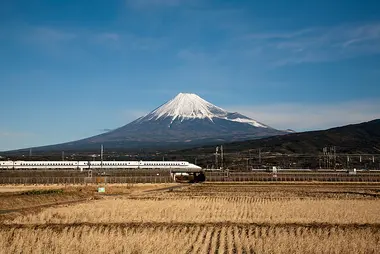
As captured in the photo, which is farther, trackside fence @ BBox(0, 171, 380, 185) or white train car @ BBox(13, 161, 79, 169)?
white train car @ BBox(13, 161, 79, 169)

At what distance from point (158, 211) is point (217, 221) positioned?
5.01 meters

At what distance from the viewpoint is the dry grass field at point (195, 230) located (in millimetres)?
15297

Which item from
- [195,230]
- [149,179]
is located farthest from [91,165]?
[195,230]

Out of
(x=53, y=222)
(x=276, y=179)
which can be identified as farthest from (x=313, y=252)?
(x=276, y=179)

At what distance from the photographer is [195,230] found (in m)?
19.6

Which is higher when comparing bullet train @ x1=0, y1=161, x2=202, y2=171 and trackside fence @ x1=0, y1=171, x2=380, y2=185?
bullet train @ x1=0, y1=161, x2=202, y2=171

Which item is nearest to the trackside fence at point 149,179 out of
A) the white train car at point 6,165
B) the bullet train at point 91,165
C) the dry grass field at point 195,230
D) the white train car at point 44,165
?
the bullet train at point 91,165

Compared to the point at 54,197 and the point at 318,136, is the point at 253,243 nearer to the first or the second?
the point at 54,197

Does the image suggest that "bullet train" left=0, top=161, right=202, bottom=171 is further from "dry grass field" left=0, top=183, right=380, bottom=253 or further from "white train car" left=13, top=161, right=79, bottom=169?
"dry grass field" left=0, top=183, right=380, bottom=253

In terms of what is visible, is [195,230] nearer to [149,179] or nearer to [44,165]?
[149,179]

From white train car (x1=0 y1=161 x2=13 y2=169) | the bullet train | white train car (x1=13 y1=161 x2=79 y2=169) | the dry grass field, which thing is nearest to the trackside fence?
the bullet train

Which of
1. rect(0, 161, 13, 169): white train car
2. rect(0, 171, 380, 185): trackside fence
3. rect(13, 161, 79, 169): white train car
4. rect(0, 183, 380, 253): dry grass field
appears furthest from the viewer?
rect(13, 161, 79, 169): white train car

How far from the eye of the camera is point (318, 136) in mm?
189750

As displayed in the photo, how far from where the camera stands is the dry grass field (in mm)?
15297
